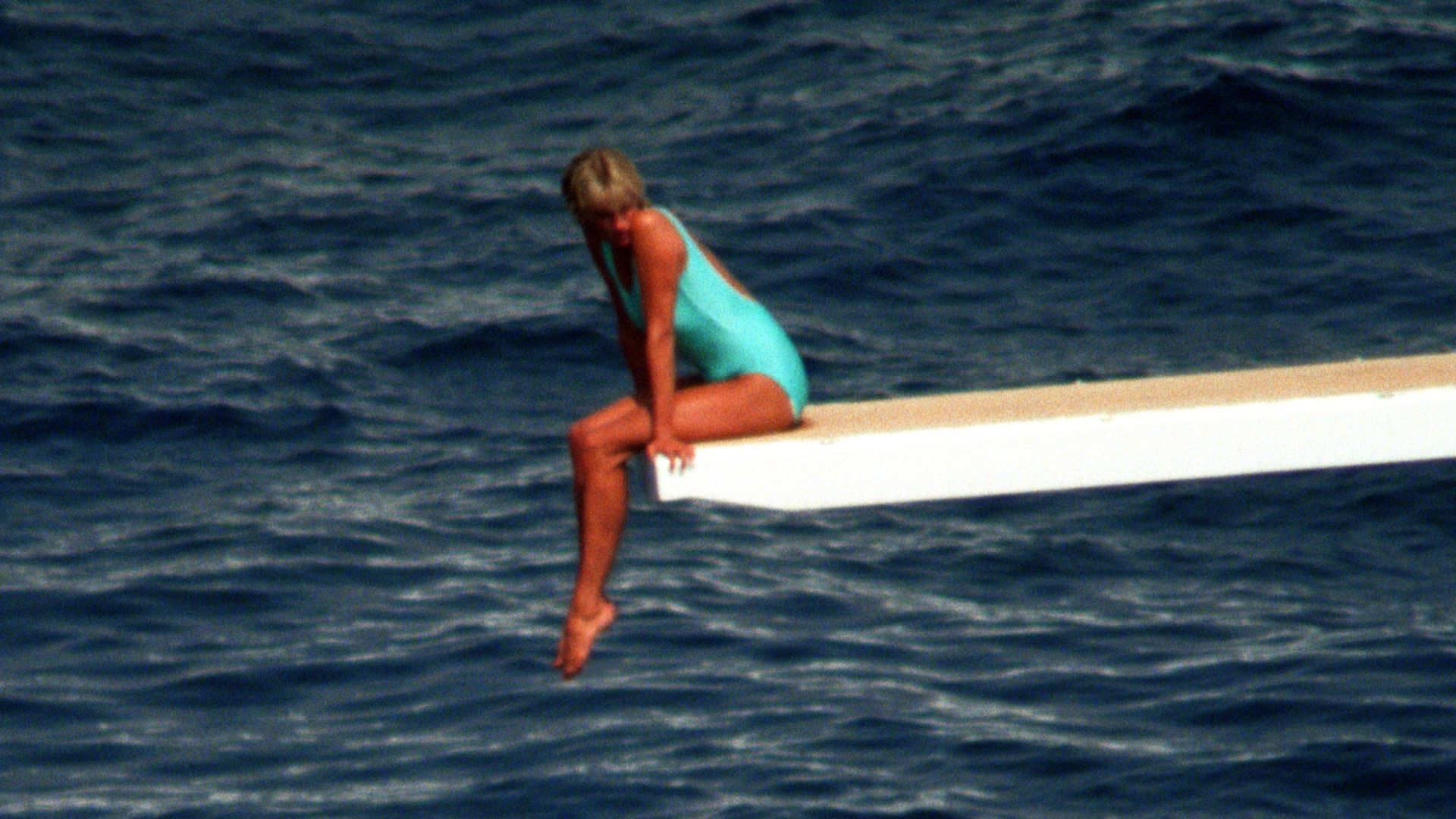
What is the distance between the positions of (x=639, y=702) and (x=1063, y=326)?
5.80 meters

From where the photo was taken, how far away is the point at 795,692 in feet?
42.2

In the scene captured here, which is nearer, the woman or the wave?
the woman

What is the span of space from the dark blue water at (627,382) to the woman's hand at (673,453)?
414 centimetres

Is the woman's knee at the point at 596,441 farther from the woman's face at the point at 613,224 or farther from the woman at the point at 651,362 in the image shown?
the woman's face at the point at 613,224

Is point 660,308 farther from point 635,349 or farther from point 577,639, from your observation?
point 577,639

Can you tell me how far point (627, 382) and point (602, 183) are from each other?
30.4 feet

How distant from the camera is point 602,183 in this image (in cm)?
777

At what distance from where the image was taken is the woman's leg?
8.02m

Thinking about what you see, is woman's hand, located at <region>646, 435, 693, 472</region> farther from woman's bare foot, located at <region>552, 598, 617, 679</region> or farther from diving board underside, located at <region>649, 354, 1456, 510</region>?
woman's bare foot, located at <region>552, 598, 617, 679</region>

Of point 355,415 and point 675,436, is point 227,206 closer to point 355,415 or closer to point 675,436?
point 355,415

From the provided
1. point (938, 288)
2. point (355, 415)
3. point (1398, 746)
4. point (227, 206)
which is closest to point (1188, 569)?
point (1398, 746)

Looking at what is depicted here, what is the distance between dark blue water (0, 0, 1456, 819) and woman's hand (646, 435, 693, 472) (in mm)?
4143

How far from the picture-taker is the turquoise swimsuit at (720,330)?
8180mm

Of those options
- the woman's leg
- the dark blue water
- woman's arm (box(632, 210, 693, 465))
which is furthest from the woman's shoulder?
the dark blue water
